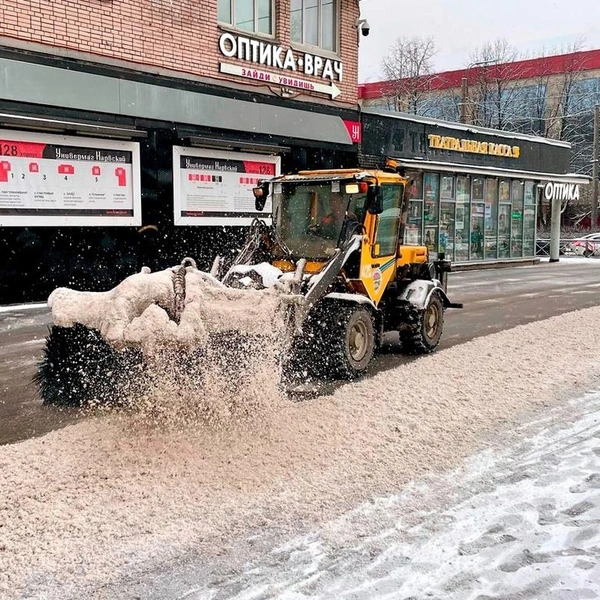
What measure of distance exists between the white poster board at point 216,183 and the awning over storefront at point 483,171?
5401mm

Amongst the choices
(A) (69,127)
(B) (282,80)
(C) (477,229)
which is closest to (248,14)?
(B) (282,80)

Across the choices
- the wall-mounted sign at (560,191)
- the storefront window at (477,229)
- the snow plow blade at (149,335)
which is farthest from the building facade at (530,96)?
the snow plow blade at (149,335)

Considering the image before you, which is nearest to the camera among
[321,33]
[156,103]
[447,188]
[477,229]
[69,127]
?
[69,127]

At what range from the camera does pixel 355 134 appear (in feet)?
59.3

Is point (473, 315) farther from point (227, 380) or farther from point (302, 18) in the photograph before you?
point (302, 18)

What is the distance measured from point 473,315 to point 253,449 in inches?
318

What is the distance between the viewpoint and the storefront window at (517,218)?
25734mm

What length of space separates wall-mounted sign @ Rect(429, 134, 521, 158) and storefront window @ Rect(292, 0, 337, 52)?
16.1ft

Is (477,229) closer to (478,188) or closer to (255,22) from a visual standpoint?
(478,188)

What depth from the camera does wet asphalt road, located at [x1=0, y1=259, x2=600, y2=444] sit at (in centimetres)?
609

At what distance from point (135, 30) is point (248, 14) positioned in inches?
130

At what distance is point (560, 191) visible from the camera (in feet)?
89.8

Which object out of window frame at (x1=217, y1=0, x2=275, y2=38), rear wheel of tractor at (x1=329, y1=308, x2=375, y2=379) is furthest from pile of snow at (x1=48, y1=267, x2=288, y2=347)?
window frame at (x1=217, y1=0, x2=275, y2=38)

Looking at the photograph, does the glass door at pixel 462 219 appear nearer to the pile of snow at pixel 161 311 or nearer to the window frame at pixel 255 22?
the window frame at pixel 255 22
